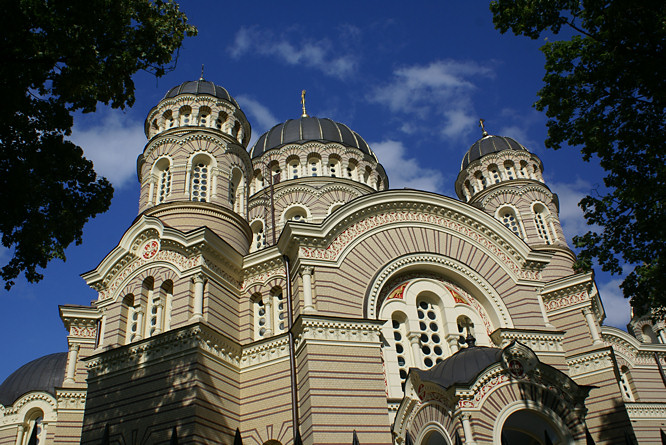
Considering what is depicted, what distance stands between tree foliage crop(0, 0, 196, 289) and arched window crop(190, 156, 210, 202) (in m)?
8.04

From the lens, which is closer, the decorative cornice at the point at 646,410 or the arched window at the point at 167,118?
the arched window at the point at 167,118

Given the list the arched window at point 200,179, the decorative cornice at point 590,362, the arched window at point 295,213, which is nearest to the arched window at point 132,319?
the arched window at point 200,179

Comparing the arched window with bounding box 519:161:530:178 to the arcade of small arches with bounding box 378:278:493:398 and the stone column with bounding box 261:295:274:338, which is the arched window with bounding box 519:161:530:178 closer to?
the arcade of small arches with bounding box 378:278:493:398

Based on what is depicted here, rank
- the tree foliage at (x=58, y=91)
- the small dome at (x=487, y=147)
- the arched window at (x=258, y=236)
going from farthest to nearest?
the small dome at (x=487, y=147) < the arched window at (x=258, y=236) < the tree foliage at (x=58, y=91)

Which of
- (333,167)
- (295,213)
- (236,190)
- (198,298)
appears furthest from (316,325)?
(333,167)

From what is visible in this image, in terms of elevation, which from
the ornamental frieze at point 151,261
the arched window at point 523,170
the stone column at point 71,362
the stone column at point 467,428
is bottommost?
the stone column at point 467,428

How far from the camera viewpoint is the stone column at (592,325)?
834 inches

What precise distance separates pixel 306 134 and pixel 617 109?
62.5 feet

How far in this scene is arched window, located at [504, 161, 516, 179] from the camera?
2905cm

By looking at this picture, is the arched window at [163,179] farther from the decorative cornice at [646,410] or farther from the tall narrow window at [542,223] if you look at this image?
the decorative cornice at [646,410]

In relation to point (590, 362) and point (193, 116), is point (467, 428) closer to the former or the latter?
point (590, 362)

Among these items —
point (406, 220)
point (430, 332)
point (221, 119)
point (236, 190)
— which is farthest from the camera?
point (221, 119)

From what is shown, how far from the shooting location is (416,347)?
17.5 m

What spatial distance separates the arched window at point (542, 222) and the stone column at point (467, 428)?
47.5 feet
